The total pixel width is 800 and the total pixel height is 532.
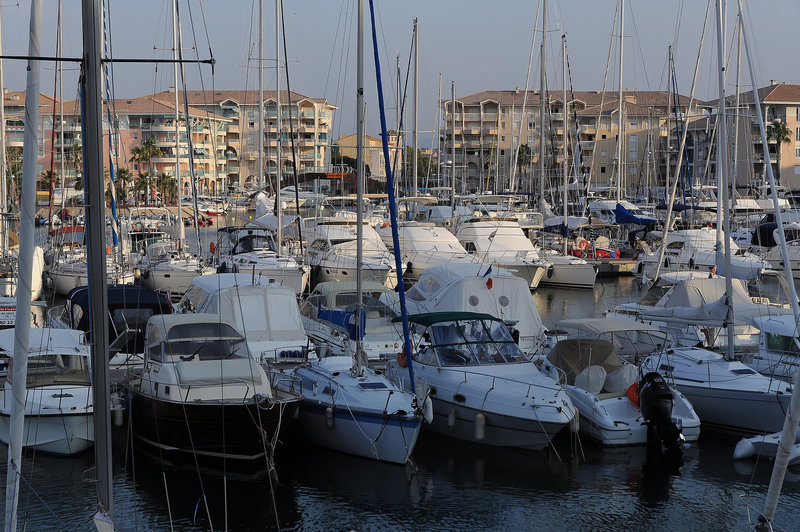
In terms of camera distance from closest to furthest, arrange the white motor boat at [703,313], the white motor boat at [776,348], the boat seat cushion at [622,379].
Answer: the boat seat cushion at [622,379] < the white motor boat at [776,348] < the white motor boat at [703,313]

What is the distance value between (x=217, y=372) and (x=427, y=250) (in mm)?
24099

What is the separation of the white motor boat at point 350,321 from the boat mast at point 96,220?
10733 mm

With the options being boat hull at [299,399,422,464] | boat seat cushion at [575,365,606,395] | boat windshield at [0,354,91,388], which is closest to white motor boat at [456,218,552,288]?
boat seat cushion at [575,365,606,395]

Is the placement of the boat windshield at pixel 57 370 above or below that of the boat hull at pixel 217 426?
above

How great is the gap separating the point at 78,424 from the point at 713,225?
3968 cm

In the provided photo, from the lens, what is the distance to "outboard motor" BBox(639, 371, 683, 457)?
16.0 m

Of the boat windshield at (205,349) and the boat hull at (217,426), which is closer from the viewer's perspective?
the boat hull at (217,426)

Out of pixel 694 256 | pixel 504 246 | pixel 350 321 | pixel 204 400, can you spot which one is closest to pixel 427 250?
pixel 504 246

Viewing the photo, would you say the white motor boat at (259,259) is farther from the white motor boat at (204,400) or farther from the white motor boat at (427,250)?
the white motor boat at (204,400)

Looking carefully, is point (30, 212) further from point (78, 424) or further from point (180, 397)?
point (78, 424)

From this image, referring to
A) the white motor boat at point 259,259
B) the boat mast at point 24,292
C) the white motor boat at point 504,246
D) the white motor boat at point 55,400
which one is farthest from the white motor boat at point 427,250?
the boat mast at point 24,292

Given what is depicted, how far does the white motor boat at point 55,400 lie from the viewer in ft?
49.4

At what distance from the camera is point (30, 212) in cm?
852

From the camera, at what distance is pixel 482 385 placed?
1623 centimetres
